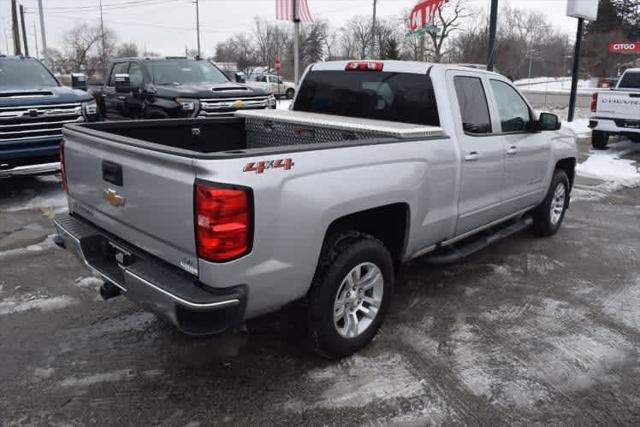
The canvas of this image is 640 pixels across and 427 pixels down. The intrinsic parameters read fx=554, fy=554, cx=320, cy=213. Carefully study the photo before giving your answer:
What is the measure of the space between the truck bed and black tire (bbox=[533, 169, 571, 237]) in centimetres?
261

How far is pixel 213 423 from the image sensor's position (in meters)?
2.96

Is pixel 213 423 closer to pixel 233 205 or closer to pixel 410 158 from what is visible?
pixel 233 205

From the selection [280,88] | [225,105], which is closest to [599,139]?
[225,105]

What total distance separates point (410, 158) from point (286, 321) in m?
1.54

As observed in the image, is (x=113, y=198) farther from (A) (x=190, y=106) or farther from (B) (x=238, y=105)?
(B) (x=238, y=105)

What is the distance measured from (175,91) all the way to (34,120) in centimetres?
316

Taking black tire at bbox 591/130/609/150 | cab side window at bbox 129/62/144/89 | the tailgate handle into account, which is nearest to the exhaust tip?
the tailgate handle

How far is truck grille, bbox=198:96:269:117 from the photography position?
34.2 ft

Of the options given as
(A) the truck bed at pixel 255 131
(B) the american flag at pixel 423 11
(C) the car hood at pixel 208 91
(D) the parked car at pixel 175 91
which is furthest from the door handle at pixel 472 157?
(B) the american flag at pixel 423 11

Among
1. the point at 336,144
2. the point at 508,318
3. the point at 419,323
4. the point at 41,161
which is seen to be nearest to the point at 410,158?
the point at 336,144

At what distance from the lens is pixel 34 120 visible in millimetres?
7707

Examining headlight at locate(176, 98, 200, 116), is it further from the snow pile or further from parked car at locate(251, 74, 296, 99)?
parked car at locate(251, 74, 296, 99)

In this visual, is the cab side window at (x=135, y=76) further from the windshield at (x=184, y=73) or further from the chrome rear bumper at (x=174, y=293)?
the chrome rear bumper at (x=174, y=293)

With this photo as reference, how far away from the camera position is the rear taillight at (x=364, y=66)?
471 cm
